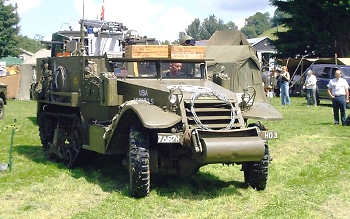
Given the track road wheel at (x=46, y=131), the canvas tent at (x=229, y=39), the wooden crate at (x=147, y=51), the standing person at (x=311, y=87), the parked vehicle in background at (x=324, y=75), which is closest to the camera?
the wooden crate at (x=147, y=51)

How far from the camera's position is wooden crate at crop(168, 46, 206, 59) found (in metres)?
9.60

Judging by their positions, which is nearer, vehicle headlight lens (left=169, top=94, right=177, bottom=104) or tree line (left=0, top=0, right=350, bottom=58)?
vehicle headlight lens (left=169, top=94, right=177, bottom=104)

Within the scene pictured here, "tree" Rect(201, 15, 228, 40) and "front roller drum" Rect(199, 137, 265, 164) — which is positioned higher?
"tree" Rect(201, 15, 228, 40)

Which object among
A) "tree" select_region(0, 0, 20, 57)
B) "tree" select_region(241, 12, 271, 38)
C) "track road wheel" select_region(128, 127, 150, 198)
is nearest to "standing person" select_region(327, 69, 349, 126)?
"track road wheel" select_region(128, 127, 150, 198)

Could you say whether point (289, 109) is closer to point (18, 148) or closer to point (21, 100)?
point (18, 148)

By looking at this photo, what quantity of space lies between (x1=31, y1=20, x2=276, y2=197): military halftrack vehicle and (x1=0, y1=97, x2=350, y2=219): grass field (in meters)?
0.34

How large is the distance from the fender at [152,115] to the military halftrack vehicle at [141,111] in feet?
0.04

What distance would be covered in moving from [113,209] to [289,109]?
50.4ft

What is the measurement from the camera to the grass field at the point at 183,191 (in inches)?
299

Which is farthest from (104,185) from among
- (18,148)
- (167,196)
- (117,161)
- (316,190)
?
(18,148)

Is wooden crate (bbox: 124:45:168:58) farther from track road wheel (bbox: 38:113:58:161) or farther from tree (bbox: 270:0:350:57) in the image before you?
tree (bbox: 270:0:350:57)

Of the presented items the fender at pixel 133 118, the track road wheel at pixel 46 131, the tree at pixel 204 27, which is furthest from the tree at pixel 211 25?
the fender at pixel 133 118

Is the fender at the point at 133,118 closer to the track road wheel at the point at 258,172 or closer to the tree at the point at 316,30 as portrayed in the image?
the track road wheel at the point at 258,172

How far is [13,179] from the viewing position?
9.49 metres
